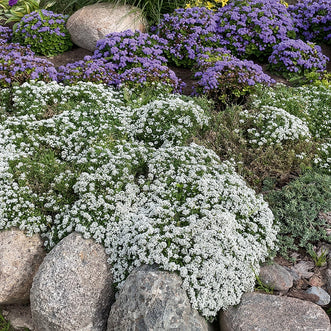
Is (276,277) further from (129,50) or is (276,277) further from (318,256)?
(129,50)

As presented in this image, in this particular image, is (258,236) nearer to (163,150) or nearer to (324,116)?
(163,150)

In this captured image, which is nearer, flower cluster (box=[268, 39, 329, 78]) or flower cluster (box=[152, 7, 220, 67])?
flower cluster (box=[268, 39, 329, 78])

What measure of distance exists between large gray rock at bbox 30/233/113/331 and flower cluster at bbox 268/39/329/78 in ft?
18.9

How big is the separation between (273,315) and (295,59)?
19.0ft

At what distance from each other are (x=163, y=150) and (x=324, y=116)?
2.96 meters

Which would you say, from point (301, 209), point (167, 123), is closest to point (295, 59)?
point (167, 123)

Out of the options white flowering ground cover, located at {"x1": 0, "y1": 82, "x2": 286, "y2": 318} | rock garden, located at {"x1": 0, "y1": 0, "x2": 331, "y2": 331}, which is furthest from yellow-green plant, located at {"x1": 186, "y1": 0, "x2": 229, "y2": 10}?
white flowering ground cover, located at {"x1": 0, "y1": 82, "x2": 286, "y2": 318}

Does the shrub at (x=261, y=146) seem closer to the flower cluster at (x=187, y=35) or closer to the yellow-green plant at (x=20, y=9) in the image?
the flower cluster at (x=187, y=35)

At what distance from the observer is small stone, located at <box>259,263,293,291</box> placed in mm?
4254

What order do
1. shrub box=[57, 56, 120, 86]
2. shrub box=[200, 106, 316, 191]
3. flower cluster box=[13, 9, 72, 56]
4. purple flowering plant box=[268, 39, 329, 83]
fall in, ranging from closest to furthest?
shrub box=[200, 106, 316, 191] → shrub box=[57, 56, 120, 86] → purple flowering plant box=[268, 39, 329, 83] → flower cluster box=[13, 9, 72, 56]

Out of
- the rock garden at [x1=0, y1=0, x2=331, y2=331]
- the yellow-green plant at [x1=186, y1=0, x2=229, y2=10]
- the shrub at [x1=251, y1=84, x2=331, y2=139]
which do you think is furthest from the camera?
the yellow-green plant at [x1=186, y1=0, x2=229, y2=10]

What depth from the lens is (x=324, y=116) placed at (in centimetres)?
646

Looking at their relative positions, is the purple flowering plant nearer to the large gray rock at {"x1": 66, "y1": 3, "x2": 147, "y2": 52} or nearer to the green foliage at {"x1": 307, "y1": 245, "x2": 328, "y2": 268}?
the large gray rock at {"x1": 66, "y1": 3, "x2": 147, "y2": 52}

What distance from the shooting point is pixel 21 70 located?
6992 mm
